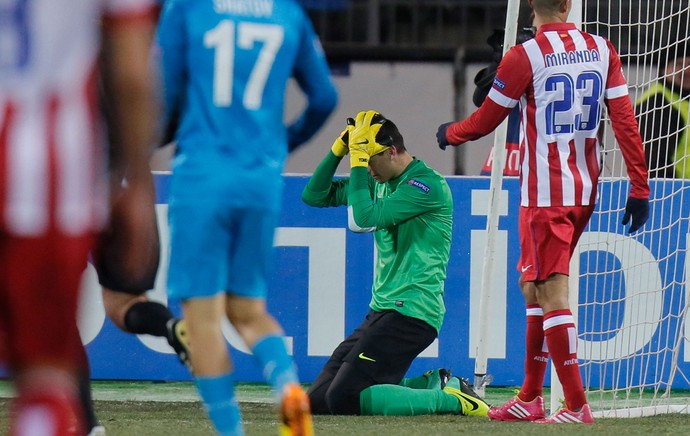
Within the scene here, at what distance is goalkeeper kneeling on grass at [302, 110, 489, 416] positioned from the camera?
5.70 metres

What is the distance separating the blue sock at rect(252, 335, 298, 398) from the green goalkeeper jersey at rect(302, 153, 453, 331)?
227cm

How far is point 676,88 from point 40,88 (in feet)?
18.2

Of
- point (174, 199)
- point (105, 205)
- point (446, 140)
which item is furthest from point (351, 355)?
point (105, 205)

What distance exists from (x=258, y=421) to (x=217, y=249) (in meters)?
1.89

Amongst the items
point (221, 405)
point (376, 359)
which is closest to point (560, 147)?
point (376, 359)

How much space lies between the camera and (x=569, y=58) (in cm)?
511

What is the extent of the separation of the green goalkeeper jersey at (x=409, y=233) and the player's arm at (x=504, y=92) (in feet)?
2.00

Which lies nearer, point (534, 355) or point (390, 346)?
point (534, 355)

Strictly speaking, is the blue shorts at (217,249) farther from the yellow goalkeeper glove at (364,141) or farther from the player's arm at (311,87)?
the yellow goalkeeper glove at (364,141)

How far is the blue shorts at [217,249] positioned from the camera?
346cm

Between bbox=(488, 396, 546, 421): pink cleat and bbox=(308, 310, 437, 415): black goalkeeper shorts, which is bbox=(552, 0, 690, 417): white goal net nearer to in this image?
bbox=(308, 310, 437, 415): black goalkeeper shorts

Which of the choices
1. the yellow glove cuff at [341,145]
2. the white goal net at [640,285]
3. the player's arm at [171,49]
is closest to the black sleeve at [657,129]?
the white goal net at [640,285]

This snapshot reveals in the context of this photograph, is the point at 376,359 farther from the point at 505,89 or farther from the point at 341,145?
the point at 505,89

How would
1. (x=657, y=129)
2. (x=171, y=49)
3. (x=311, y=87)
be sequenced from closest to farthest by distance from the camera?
(x=171, y=49) → (x=311, y=87) → (x=657, y=129)
